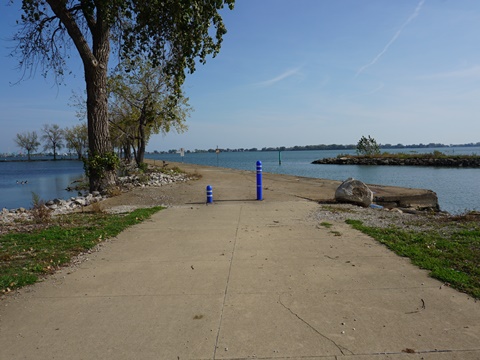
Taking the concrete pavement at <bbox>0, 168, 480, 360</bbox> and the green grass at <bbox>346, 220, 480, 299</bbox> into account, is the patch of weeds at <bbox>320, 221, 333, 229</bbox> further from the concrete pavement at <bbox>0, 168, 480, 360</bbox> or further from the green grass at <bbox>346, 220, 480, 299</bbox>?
the concrete pavement at <bbox>0, 168, 480, 360</bbox>

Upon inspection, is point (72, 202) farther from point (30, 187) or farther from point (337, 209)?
point (30, 187)

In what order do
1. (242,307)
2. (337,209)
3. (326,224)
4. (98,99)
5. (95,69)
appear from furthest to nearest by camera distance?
1. (98,99)
2. (95,69)
3. (337,209)
4. (326,224)
5. (242,307)

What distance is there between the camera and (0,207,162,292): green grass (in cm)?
560

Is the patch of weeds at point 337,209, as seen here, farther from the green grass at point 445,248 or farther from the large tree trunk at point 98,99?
the large tree trunk at point 98,99

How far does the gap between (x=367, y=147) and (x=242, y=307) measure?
255ft

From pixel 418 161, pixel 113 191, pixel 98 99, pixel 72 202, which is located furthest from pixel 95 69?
pixel 418 161

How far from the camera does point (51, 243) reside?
7375mm

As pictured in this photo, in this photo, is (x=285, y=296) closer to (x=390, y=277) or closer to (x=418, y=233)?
(x=390, y=277)

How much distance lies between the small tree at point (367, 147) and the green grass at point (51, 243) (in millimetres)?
72226

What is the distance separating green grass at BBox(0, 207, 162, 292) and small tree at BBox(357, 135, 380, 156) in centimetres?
7223

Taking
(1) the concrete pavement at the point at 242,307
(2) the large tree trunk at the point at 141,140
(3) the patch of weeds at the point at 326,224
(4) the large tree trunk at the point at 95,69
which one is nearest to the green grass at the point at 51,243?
(1) the concrete pavement at the point at 242,307

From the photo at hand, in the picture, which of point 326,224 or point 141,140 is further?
point 141,140

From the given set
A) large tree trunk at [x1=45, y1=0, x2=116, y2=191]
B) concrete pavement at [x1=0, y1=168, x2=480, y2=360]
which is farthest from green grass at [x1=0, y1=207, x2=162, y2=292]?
large tree trunk at [x1=45, y1=0, x2=116, y2=191]

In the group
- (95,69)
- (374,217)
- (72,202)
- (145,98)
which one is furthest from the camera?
(145,98)
